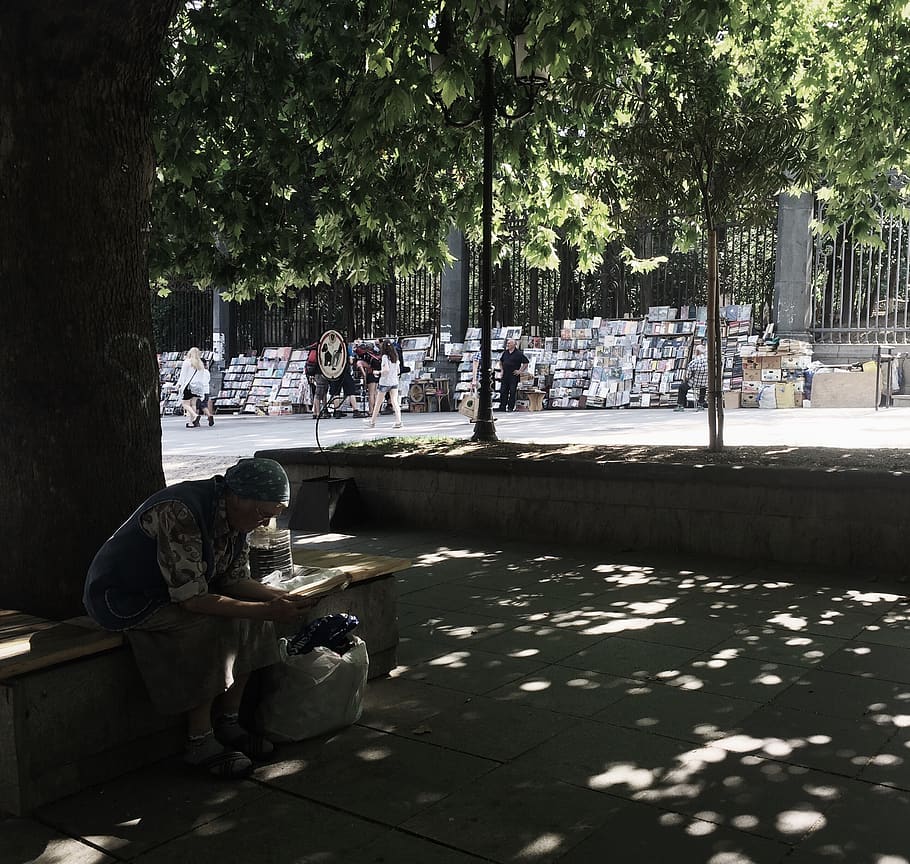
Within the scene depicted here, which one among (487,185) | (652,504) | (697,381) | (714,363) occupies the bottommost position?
(652,504)

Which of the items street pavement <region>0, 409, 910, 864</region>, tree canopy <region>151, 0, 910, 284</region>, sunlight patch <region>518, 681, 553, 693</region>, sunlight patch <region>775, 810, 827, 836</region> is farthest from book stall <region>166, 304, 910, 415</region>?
sunlight patch <region>775, 810, 827, 836</region>

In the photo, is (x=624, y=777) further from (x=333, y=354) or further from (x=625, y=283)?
(x=625, y=283)

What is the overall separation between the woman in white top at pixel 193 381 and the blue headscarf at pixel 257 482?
1803 centimetres

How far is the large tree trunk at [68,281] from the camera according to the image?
425 centimetres

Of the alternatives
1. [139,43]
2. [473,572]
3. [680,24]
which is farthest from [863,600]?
[139,43]

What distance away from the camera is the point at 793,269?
2220 centimetres

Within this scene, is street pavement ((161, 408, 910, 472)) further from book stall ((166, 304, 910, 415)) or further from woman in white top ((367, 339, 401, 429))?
book stall ((166, 304, 910, 415))

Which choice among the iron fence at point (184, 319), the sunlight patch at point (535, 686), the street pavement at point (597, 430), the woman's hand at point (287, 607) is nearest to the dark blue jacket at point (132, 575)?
the woman's hand at point (287, 607)

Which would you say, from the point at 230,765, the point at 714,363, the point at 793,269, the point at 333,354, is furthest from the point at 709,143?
the point at 793,269

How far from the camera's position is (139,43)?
4.47 meters

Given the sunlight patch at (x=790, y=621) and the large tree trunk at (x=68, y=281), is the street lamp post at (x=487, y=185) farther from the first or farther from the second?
the large tree trunk at (x=68, y=281)

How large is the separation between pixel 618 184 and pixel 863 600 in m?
6.19

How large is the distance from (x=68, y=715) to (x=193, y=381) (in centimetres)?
1831

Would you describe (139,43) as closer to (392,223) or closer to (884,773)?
(884,773)
